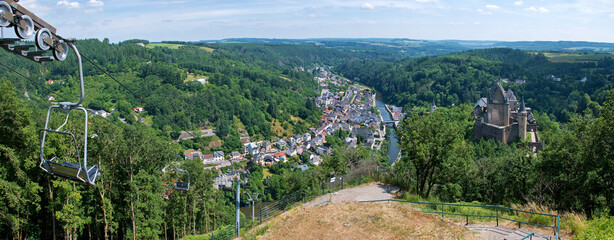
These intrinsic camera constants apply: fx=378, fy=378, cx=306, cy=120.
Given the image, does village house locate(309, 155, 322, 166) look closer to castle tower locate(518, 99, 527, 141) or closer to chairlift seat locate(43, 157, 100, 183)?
castle tower locate(518, 99, 527, 141)

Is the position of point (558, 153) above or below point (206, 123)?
above

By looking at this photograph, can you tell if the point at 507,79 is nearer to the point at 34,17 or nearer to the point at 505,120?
the point at 505,120

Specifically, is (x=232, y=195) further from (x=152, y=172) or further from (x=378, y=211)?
(x=378, y=211)

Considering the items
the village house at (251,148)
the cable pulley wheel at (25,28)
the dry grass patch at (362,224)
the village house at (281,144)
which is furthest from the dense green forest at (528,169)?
the village house at (281,144)

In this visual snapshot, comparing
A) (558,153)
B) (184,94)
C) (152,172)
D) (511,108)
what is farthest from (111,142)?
(184,94)

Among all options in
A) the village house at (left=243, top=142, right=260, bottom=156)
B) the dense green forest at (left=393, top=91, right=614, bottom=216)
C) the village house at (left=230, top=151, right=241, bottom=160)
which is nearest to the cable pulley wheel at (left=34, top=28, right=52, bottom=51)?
the dense green forest at (left=393, top=91, right=614, bottom=216)

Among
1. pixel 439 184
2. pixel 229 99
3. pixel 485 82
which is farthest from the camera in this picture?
pixel 485 82

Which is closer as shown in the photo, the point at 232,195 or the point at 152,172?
the point at 152,172
